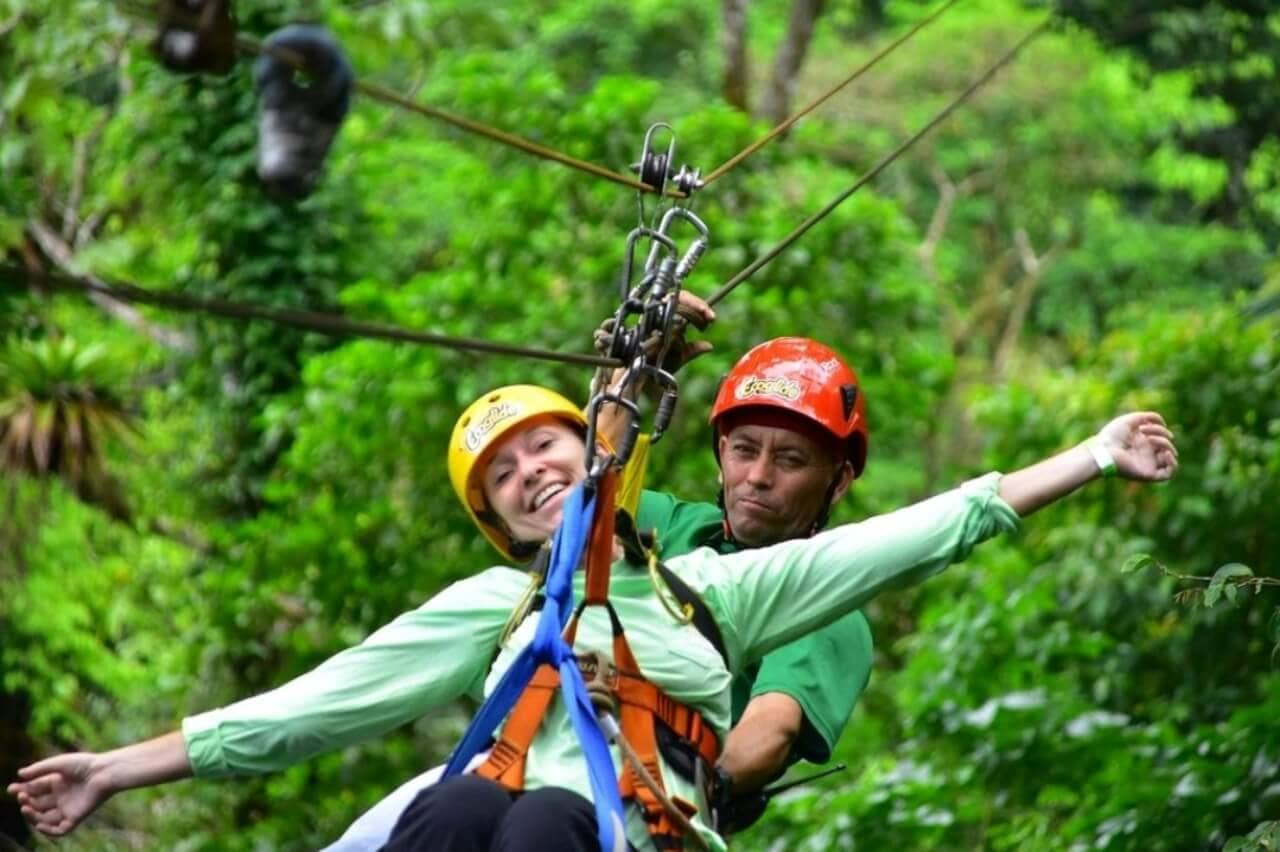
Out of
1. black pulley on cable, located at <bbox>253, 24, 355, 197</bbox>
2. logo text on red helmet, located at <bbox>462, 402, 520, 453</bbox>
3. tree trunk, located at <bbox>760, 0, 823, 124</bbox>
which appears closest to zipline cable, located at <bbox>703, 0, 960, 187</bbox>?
logo text on red helmet, located at <bbox>462, 402, 520, 453</bbox>

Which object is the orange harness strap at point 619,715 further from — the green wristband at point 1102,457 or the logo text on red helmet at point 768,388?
the logo text on red helmet at point 768,388

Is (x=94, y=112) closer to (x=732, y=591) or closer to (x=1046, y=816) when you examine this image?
(x=1046, y=816)

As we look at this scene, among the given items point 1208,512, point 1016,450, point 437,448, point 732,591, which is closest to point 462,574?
point 437,448

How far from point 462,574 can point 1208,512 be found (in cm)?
273

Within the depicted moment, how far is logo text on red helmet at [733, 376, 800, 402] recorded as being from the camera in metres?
4.04

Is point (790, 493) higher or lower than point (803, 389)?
lower

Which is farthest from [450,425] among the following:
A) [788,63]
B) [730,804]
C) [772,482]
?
[730,804]

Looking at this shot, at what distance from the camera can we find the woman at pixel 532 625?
10.2 feet

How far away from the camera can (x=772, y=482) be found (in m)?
4.01

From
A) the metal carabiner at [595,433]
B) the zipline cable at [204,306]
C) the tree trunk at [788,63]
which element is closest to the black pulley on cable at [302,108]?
A: the zipline cable at [204,306]

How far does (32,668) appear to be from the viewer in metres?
11.0

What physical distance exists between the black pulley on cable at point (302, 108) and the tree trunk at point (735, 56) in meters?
8.15

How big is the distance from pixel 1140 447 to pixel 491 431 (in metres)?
0.97

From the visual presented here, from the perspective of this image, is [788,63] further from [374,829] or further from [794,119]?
[374,829]
